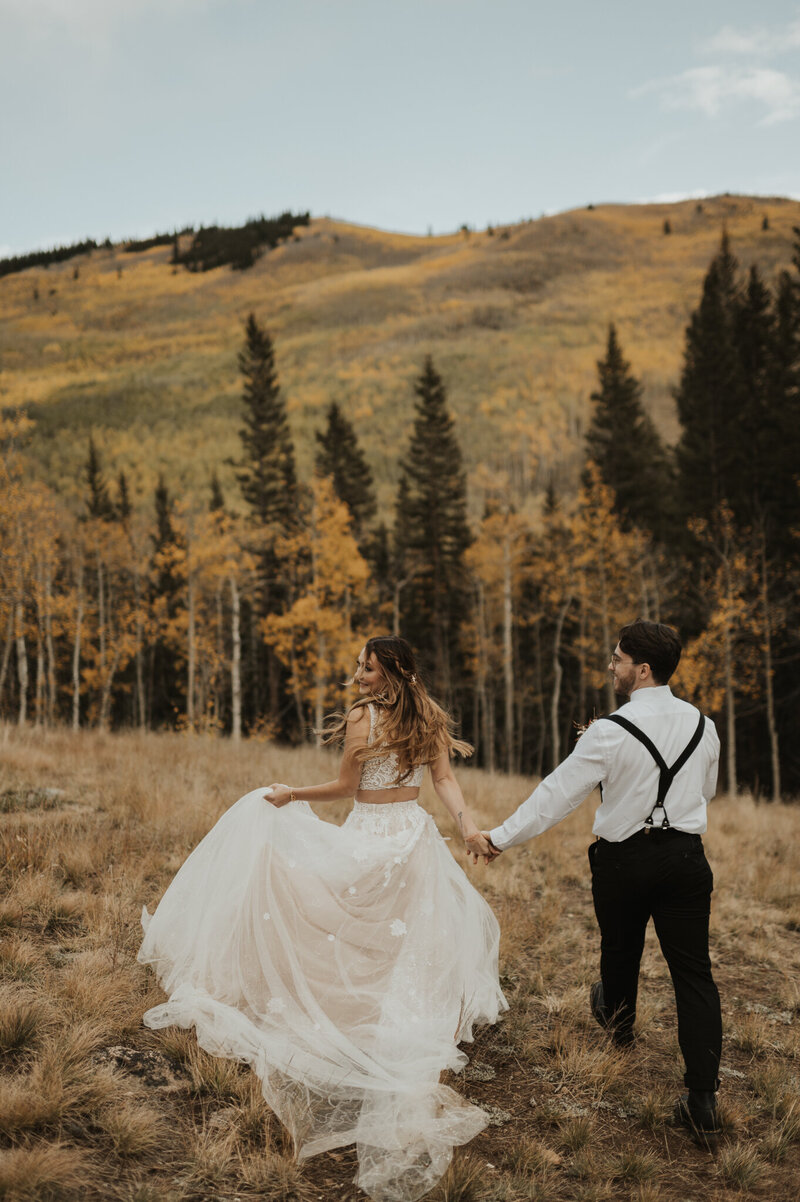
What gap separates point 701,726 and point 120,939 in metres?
3.85

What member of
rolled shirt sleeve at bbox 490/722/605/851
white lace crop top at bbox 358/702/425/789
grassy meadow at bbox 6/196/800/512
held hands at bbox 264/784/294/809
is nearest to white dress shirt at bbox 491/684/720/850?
rolled shirt sleeve at bbox 490/722/605/851

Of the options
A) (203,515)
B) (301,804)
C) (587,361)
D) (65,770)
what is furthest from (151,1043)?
(587,361)

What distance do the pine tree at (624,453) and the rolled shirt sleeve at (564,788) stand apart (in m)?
33.5

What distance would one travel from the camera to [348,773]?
4.10 metres

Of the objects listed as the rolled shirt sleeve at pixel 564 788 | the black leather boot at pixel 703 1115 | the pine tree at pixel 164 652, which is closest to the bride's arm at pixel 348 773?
the rolled shirt sleeve at pixel 564 788

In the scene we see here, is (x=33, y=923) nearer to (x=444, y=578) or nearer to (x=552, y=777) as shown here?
(x=552, y=777)

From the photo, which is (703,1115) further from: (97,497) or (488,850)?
(97,497)

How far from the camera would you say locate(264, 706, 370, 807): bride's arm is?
13.3 feet

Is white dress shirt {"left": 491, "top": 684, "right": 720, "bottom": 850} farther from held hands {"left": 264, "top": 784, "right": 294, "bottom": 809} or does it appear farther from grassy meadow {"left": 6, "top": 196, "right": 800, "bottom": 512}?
grassy meadow {"left": 6, "top": 196, "right": 800, "bottom": 512}

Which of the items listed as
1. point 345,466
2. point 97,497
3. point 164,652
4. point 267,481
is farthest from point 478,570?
point 97,497

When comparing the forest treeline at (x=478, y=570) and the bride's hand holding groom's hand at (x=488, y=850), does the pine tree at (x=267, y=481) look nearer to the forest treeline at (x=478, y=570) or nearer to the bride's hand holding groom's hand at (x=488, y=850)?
the forest treeline at (x=478, y=570)

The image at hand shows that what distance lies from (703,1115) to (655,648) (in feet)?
7.27

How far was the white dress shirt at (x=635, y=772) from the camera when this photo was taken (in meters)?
3.62

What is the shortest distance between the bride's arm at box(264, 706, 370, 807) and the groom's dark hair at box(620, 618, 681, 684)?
1.46 m
